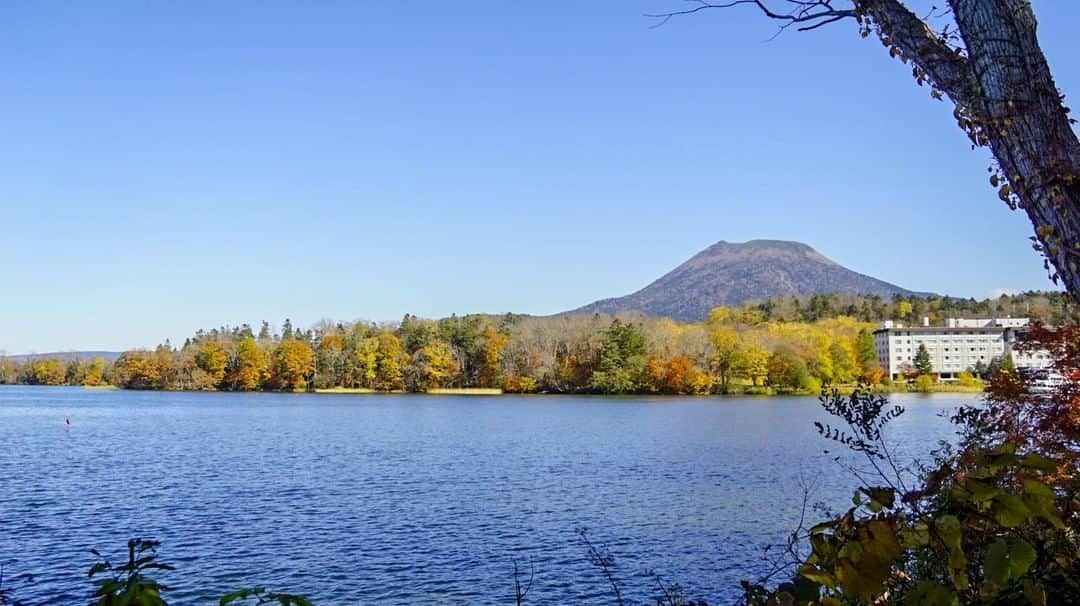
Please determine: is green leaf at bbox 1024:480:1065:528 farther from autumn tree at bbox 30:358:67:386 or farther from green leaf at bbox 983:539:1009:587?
autumn tree at bbox 30:358:67:386

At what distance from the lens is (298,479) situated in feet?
86.8

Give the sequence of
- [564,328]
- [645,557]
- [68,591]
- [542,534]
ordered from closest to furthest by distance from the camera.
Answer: [68,591] < [645,557] < [542,534] < [564,328]

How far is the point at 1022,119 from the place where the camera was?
2.48 meters

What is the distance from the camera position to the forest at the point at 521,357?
293 ft

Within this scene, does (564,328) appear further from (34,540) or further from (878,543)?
(878,543)

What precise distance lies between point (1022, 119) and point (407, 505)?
68.0 feet

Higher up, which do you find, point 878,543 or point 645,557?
point 878,543

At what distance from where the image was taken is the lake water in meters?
14.7

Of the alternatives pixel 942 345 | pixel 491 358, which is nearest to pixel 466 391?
pixel 491 358

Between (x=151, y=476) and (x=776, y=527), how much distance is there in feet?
61.6

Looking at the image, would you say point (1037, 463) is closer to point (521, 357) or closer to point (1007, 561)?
point (1007, 561)

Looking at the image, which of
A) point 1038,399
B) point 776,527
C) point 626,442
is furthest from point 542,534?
point 626,442

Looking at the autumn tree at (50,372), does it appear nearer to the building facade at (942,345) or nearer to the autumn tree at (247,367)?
the autumn tree at (247,367)

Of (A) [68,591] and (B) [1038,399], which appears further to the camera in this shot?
(A) [68,591]
